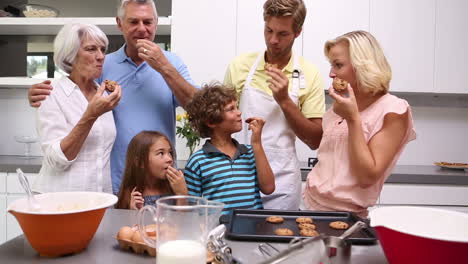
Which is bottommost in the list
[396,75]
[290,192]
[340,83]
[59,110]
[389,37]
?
[290,192]

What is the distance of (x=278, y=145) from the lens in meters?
1.58

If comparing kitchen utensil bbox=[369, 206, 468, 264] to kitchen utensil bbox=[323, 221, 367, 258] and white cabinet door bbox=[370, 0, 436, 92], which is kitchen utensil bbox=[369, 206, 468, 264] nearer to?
kitchen utensil bbox=[323, 221, 367, 258]

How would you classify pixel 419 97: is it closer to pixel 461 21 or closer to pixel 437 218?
pixel 461 21

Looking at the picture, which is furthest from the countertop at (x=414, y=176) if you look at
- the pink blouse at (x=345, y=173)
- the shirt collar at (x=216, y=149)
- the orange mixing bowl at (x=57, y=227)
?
the orange mixing bowl at (x=57, y=227)

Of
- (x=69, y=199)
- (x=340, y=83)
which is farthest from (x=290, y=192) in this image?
(x=69, y=199)

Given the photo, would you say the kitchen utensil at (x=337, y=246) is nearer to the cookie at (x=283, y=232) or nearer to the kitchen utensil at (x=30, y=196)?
the cookie at (x=283, y=232)

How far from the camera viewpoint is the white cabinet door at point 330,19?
8.36ft

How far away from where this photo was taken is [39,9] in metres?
A: 2.63

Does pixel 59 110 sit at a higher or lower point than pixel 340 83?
lower

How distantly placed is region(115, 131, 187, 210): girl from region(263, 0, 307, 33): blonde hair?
652mm

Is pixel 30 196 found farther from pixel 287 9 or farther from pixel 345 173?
pixel 287 9

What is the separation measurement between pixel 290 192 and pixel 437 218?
814mm

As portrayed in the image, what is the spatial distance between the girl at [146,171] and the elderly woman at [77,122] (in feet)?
0.31

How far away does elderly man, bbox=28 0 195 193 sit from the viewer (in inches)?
59.0
